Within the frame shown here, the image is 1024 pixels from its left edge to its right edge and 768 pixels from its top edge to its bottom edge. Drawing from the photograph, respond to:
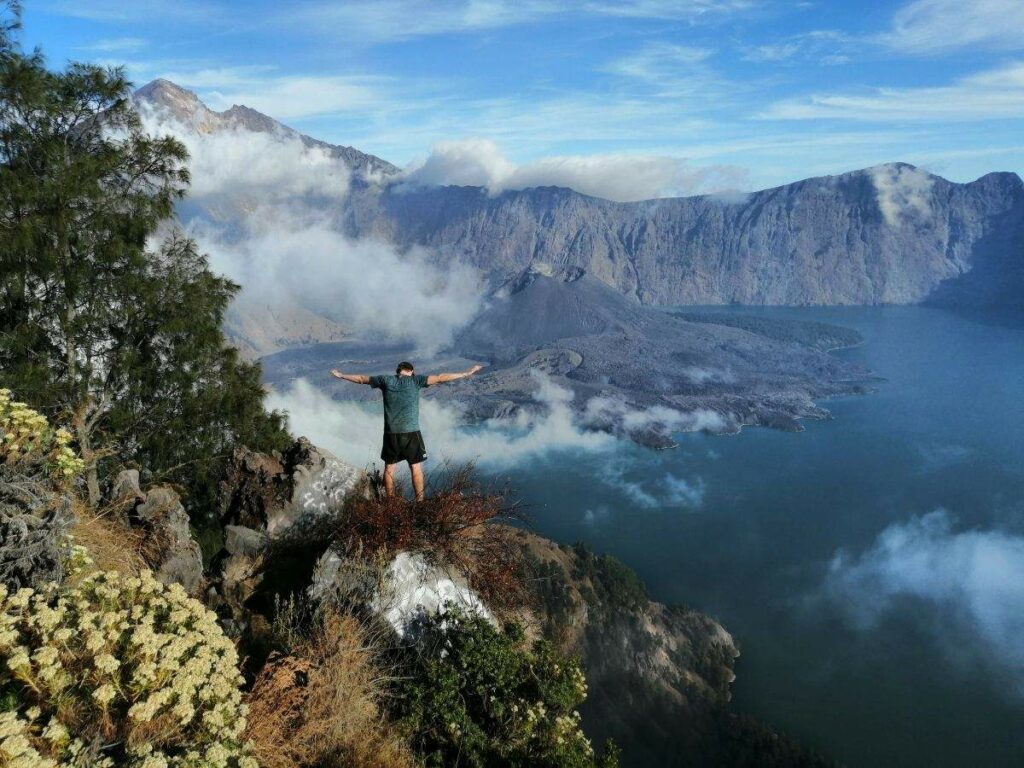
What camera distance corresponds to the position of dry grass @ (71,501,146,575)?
721cm

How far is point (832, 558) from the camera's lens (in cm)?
13100

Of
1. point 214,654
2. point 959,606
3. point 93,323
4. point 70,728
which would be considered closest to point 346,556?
point 214,654

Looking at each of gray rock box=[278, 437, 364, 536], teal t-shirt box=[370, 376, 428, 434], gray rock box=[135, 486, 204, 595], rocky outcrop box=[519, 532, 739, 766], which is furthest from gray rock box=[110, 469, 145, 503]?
rocky outcrop box=[519, 532, 739, 766]

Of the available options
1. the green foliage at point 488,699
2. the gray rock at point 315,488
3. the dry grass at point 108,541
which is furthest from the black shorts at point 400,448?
the dry grass at point 108,541

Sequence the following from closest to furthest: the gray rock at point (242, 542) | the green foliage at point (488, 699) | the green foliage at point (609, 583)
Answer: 1. the green foliage at point (488, 699)
2. the gray rock at point (242, 542)
3. the green foliage at point (609, 583)

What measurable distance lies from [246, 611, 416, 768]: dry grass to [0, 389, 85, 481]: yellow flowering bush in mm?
3379

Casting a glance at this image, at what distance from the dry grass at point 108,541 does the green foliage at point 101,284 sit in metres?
1.60

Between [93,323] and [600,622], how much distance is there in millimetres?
92601

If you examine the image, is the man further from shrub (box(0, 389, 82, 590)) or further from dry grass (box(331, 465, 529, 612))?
shrub (box(0, 389, 82, 590))

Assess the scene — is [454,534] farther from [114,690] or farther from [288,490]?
[114,690]

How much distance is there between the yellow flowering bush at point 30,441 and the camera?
22.3 feet

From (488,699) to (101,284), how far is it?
32.4 feet

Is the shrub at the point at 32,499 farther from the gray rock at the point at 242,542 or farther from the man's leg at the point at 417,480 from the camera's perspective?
the man's leg at the point at 417,480

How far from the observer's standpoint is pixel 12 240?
404 inches
